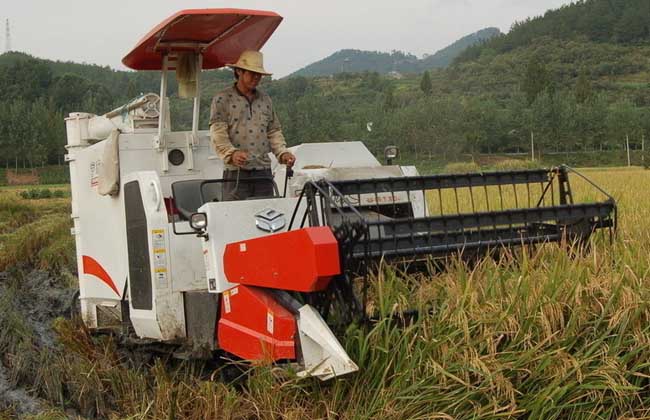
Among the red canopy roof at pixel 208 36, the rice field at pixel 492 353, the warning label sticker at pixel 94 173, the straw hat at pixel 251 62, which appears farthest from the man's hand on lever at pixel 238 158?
the warning label sticker at pixel 94 173

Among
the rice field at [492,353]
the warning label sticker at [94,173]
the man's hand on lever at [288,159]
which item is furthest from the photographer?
the warning label sticker at [94,173]

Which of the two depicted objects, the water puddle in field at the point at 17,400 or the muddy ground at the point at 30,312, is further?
the muddy ground at the point at 30,312

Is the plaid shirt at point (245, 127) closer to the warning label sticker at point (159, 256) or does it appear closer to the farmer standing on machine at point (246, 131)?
the farmer standing on machine at point (246, 131)

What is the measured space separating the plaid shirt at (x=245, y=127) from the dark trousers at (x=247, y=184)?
50 millimetres

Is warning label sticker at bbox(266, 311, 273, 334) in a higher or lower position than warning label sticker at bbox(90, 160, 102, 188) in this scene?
lower

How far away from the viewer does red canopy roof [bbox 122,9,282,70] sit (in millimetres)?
5976

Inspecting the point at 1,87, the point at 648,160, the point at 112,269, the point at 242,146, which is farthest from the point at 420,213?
the point at 1,87

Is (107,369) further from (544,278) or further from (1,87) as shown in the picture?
(1,87)

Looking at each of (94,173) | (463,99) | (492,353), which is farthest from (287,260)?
(463,99)

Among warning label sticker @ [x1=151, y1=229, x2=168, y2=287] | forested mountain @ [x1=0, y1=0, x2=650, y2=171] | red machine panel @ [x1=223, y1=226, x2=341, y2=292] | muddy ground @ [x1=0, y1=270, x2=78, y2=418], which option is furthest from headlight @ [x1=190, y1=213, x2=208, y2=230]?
forested mountain @ [x1=0, y1=0, x2=650, y2=171]

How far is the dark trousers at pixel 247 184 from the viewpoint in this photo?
615 centimetres

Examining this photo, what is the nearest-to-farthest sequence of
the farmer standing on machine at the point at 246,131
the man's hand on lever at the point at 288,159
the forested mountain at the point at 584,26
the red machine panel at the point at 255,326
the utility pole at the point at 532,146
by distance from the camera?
the red machine panel at the point at 255,326
the farmer standing on machine at the point at 246,131
the man's hand on lever at the point at 288,159
the utility pole at the point at 532,146
the forested mountain at the point at 584,26

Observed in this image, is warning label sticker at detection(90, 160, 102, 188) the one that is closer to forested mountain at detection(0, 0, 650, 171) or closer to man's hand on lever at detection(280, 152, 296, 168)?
man's hand on lever at detection(280, 152, 296, 168)

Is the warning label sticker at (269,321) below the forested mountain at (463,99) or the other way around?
below
